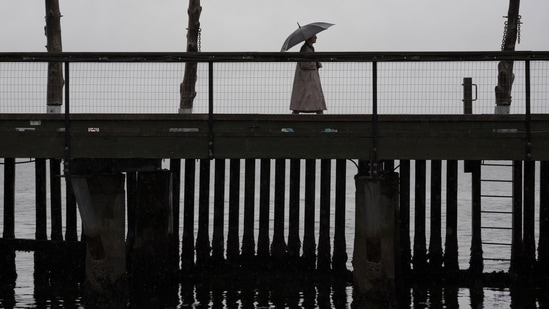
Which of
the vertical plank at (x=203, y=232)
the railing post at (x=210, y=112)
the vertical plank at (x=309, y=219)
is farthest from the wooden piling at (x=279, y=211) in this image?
the railing post at (x=210, y=112)

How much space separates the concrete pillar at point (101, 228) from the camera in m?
15.5

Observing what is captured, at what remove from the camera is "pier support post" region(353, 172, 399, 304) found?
14656mm

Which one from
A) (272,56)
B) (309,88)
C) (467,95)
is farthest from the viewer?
(309,88)

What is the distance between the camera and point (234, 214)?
64.4 feet

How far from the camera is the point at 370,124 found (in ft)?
48.6

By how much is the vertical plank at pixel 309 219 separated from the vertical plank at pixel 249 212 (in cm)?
101

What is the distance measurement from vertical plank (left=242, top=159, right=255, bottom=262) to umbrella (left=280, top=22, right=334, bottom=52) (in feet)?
12.5

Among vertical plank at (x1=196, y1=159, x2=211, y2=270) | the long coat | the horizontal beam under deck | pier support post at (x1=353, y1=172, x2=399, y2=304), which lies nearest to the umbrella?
the long coat

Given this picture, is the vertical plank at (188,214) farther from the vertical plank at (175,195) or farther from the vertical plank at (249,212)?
the vertical plank at (249,212)

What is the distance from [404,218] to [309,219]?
5.89ft

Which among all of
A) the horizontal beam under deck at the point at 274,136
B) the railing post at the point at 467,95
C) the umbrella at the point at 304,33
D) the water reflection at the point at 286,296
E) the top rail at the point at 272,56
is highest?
the umbrella at the point at 304,33

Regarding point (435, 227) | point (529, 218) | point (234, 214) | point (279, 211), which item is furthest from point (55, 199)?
point (529, 218)

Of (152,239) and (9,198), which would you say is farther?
(9,198)

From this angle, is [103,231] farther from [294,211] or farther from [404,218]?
[404,218]
